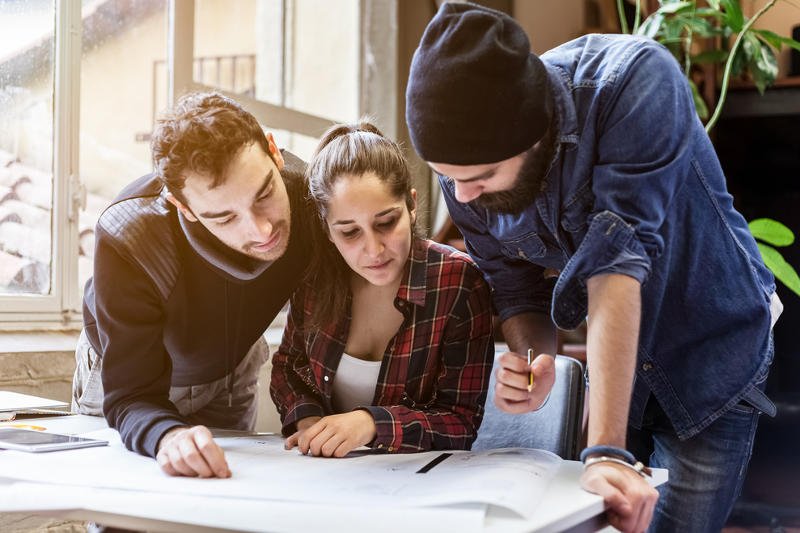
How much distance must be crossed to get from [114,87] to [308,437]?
194cm

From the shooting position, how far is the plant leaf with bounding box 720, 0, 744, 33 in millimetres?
2338

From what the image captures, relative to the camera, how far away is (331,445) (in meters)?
1.09

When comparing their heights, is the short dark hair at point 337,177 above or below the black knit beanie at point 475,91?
below

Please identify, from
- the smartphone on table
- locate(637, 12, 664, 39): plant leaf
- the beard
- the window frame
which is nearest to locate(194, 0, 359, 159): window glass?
the window frame

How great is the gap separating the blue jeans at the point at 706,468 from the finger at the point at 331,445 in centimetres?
44

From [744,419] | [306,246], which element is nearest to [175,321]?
[306,246]

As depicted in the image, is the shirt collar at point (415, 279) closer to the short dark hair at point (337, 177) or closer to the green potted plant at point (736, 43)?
the short dark hair at point (337, 177)

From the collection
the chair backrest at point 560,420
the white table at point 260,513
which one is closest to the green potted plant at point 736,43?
the chair backrest at point 560,420

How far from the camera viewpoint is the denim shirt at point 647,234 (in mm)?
940

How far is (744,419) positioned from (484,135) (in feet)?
1.83

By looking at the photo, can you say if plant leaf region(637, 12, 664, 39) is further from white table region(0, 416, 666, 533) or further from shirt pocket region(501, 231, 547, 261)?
white table region(0, 416, 666, 533)

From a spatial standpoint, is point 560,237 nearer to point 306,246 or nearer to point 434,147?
point 434,147

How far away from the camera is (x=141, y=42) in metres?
2.70

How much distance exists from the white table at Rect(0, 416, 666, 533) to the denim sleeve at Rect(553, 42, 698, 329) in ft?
0.84
